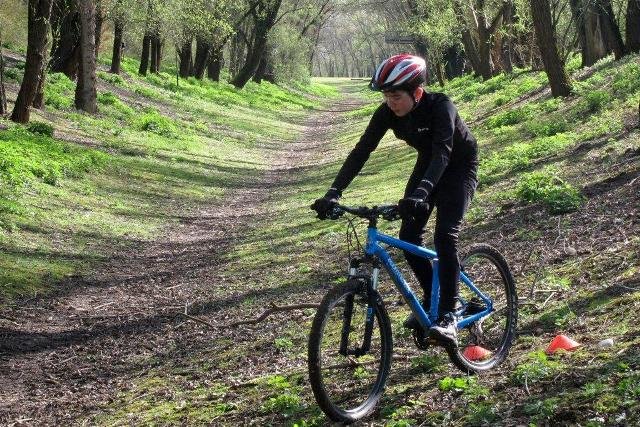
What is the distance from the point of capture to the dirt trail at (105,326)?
707cm

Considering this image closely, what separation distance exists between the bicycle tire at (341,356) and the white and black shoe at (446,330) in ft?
1.08

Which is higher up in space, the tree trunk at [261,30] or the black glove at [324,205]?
the tree trunk at [261,30]

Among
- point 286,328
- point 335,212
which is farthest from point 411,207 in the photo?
point 286,328

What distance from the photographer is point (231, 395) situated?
6.54 metres

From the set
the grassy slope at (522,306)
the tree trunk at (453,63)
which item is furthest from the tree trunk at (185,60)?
the grassy slope at (522,306)

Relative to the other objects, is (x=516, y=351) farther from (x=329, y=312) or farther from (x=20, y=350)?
(x=20, y=350)

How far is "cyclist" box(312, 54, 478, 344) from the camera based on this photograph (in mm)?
5336

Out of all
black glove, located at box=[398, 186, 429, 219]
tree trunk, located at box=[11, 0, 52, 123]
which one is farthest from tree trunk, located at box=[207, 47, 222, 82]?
black glove, located at box=[398, 186, 429, 219]

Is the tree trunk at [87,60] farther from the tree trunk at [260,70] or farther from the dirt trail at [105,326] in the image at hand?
the tree trunk at [260,70]

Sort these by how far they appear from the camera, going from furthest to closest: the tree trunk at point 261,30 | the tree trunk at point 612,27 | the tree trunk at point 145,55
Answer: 1. the tree trunk at point 261,30
2. the tree trunk at point 145,55
3. the tree trunk at point 612,27

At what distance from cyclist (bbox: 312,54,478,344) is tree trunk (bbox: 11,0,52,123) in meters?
15.4

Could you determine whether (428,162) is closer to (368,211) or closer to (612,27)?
(368,211)

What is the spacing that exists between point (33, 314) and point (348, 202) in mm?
7787

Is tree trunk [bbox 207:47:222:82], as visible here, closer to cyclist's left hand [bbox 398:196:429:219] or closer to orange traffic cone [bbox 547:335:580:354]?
orange traffic cone [bbox 547:335:580:354]
